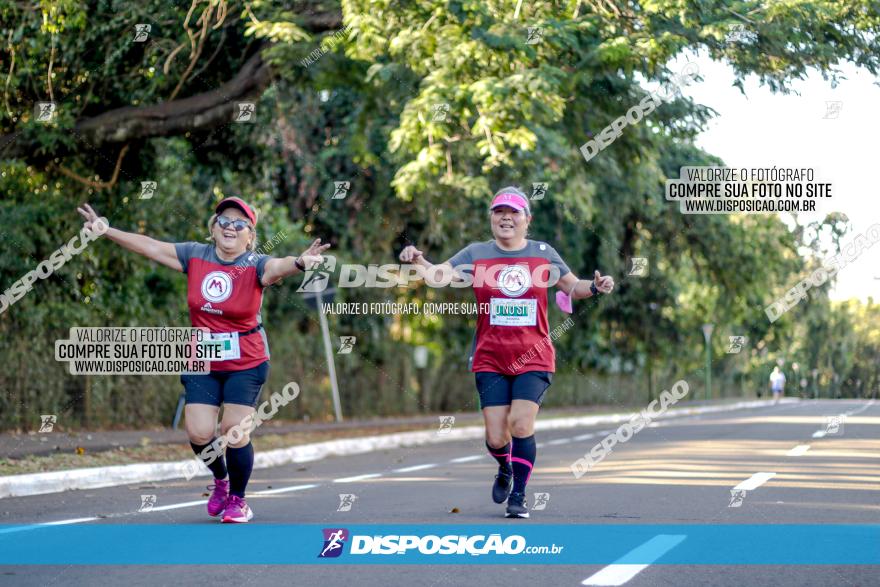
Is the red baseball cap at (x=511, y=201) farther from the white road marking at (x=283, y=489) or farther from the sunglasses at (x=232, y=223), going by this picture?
the white road marking at (x=283, y=489)

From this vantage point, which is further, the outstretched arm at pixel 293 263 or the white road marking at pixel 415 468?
the white road marking at pixel 415 468

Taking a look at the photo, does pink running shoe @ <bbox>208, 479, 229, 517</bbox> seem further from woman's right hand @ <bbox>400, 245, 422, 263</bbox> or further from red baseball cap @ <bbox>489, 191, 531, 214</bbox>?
red baseball cap @ <bbox>489, 191, 531, 214</bbox>

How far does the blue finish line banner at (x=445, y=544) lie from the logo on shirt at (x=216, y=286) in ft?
4.81

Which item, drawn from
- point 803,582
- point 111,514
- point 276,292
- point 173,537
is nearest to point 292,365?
point 276,292

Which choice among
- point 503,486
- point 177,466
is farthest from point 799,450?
point 503,486

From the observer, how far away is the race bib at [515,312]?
8.50m

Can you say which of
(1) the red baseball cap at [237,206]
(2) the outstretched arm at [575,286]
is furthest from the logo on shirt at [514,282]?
(1) the red baseball cap at [237,206]

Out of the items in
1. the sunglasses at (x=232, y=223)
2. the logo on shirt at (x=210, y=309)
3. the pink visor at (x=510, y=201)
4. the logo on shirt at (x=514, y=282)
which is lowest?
the logo on shirt at (x=210, y=309)

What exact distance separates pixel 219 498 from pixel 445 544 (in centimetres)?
206

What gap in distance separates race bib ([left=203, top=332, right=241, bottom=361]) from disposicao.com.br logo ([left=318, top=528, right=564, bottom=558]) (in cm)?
139

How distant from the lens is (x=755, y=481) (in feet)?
37.6

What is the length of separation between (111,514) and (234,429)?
1675 mm

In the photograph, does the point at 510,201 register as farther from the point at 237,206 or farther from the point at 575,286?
the point at 237,206

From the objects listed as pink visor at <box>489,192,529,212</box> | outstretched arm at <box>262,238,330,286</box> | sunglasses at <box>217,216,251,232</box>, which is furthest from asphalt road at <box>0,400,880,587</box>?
pink visor at <box>489,192,529,212</box>
